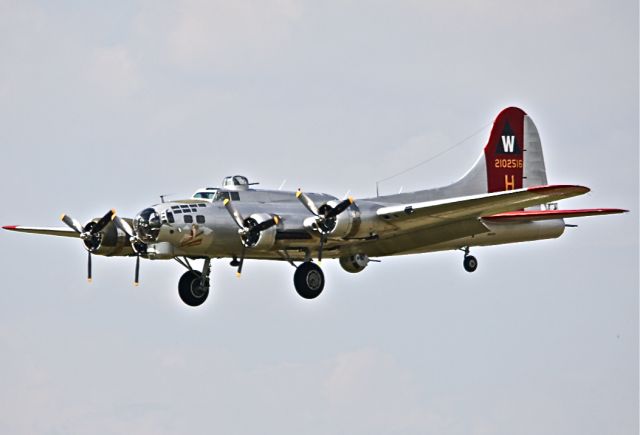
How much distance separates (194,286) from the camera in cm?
3591

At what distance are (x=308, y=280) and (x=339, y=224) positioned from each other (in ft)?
6.33

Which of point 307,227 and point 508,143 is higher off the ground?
point 508,143

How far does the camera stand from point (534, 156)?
1608 inches

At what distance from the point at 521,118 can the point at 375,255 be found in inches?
306

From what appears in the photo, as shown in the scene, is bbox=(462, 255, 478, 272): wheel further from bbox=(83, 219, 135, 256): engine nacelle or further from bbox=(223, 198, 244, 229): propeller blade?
bbox=(83, 219, 135, 256): engine nacelle

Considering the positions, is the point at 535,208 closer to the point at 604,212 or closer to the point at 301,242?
the point at 604,212

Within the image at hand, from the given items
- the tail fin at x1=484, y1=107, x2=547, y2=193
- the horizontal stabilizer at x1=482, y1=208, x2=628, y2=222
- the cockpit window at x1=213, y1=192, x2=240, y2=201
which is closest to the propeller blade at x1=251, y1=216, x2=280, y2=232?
the cockpit window at x1=213, y1=192, x2=240, y2=201

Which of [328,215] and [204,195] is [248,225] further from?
[328,215]

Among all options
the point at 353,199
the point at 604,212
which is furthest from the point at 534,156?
the point at 353,199

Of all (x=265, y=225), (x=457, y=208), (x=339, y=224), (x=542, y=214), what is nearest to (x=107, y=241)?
(x=265, y=225)

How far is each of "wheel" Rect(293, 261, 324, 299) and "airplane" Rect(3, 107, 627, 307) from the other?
28 mm

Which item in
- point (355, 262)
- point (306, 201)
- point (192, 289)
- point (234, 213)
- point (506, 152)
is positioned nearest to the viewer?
point (234, 213)

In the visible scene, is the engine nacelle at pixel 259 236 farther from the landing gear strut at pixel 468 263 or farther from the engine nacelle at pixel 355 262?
the landing gear strut at pixel 468 263

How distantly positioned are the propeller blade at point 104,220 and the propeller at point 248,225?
3.59 m
